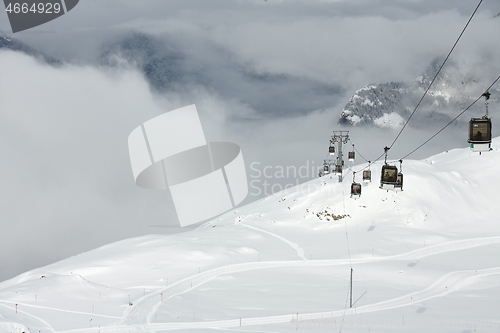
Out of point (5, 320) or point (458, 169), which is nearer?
point (5, 320)

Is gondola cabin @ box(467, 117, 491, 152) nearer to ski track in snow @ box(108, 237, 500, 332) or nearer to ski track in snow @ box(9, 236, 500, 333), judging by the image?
ski track in snow @ box(9, 236, 500, 333)

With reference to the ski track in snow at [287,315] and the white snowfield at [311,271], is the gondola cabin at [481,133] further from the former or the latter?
the ski track in snow at [287,315]

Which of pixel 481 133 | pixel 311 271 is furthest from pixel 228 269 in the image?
pixel 481 133

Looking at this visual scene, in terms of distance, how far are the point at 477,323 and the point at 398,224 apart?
31.8 m

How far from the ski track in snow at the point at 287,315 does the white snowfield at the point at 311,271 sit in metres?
0.11

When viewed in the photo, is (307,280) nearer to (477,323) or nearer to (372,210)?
(477,323)

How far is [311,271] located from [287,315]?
45.7 ft

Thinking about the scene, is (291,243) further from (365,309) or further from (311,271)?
(365,309)

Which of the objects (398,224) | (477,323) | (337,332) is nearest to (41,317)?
(337,332)

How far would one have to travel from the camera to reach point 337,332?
22.0m

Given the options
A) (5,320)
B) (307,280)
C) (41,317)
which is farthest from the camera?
(307,280)

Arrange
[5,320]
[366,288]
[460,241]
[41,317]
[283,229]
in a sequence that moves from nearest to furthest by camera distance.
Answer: [5,320]
[41,317]
[366,288]
[460,241]
[283,229]

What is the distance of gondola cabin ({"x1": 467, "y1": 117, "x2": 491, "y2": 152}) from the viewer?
1823 centimetres

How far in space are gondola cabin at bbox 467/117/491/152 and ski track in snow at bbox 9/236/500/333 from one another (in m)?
14.3
